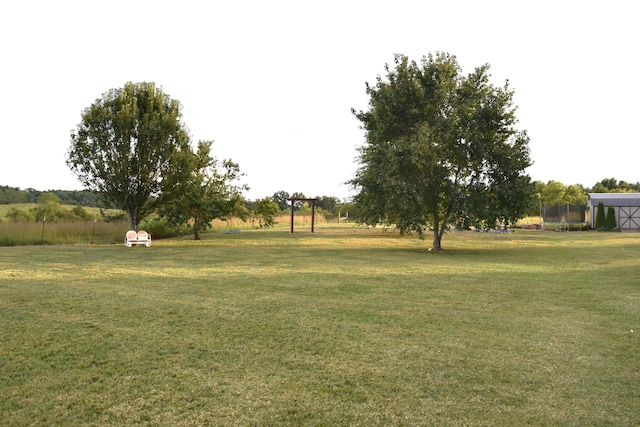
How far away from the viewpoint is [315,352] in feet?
16.1

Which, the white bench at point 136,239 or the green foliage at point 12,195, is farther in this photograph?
the green foliage at point 12,195

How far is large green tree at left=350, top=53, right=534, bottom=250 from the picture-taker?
18.0 metres

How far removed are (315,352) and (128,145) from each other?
20383 millimetres

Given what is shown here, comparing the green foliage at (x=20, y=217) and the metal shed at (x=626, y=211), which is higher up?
the metal shed at (x=626, y=211)

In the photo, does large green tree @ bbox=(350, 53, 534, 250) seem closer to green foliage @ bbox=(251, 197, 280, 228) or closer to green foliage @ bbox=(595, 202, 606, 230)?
green foliage @ bbox=(251, 197, 280, 228)

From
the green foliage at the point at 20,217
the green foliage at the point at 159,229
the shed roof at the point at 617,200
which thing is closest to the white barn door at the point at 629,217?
the shed roof at the point at 617,200

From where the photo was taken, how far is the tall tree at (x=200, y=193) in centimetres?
2405

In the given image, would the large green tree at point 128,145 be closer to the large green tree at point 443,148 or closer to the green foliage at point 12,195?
the large green tree at point 443,148

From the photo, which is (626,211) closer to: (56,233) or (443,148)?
(443,148)

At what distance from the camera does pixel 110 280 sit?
9.79 metres

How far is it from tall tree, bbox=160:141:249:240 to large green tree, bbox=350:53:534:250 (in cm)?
859

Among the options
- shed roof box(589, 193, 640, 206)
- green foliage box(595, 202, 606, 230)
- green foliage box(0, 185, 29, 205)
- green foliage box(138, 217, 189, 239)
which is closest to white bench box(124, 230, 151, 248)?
green foliage box(138, 217, 189, 239)

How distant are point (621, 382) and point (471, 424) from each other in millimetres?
1810

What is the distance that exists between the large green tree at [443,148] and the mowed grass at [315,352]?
8.40 m
